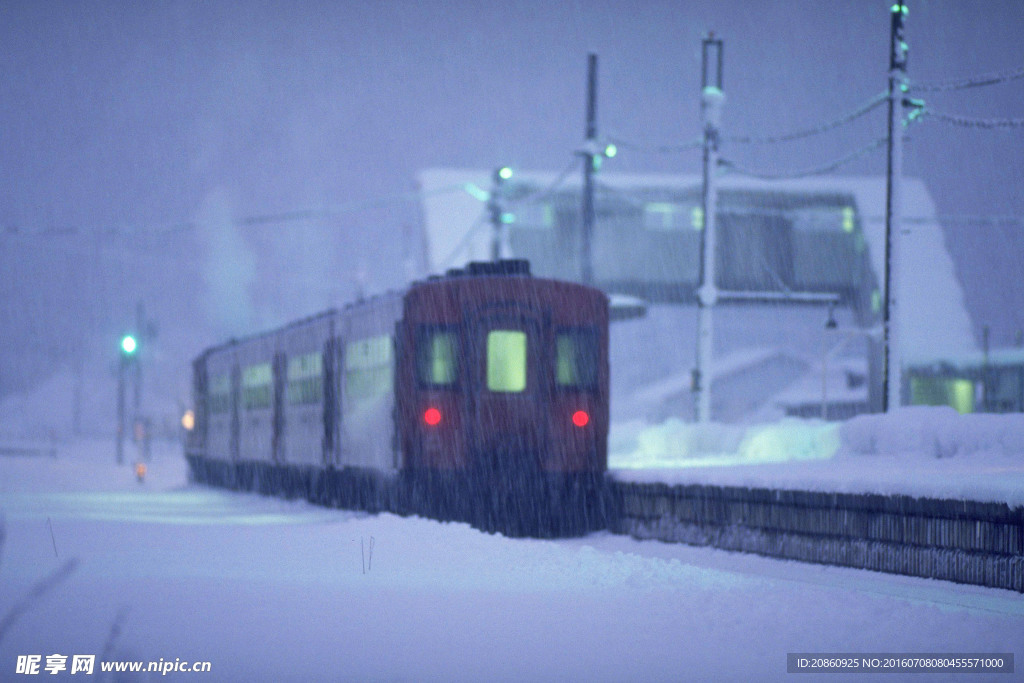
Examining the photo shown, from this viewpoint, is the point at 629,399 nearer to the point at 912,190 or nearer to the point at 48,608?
the point at 912,190

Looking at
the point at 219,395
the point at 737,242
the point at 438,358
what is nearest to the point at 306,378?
the point at 438,358

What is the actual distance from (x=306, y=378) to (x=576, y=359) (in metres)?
5.06

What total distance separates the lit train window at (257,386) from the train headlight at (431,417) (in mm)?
6748

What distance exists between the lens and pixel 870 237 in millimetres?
39312

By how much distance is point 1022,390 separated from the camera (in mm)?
37031

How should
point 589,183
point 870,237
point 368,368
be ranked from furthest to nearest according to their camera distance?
point 870,237
point 589,183
point 368,368

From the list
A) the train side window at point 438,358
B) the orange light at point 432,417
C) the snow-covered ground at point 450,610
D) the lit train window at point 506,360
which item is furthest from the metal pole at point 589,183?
the snow-covered ground at point 450,610

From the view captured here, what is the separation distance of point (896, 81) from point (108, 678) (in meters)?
15.1

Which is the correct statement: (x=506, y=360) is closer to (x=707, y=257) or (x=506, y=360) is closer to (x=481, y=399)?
(x=481, y=399)

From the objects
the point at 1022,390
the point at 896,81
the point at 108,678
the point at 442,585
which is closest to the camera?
the point at 108,678

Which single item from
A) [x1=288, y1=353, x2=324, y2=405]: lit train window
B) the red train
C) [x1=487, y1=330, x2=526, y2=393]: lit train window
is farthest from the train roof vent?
[x1=288, y1=353, x2=324, y2=405]: lit train window

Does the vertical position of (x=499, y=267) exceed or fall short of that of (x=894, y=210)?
it falls short

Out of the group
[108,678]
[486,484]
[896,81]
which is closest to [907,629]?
[108,678]

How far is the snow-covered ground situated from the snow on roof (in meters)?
27.2
